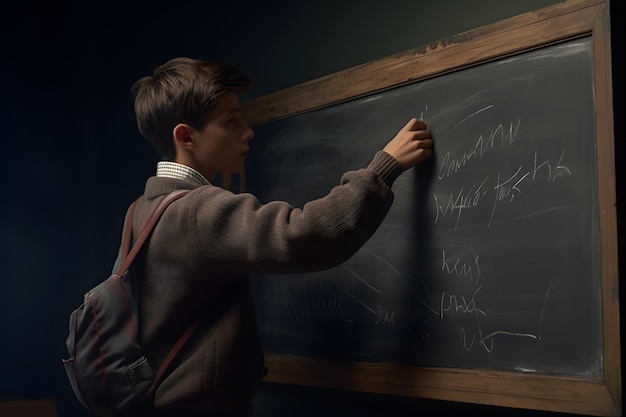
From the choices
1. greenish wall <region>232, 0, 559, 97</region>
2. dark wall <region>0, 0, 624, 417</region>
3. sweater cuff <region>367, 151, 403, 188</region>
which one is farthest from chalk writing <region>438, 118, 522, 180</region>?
dark wall <region>0, 0, 624, 417</region>

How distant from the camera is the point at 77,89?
2.94 m

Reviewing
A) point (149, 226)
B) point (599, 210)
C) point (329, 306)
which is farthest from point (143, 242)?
point (599, 210)

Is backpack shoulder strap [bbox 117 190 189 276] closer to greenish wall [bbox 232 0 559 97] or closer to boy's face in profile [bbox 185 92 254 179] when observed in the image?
boy's face in profile [bbox 185 92 254 179]

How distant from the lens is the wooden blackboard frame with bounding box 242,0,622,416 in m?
1.49

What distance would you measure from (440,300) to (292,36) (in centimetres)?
98

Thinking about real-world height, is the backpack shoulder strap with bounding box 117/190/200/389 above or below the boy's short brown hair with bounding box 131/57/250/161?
below

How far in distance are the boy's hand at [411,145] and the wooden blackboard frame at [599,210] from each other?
0.41 feet

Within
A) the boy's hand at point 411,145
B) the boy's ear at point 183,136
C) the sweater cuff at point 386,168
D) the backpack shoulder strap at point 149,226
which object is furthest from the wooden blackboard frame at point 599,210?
the backpack shoulder strap at point 149,226

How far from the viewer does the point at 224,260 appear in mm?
1691

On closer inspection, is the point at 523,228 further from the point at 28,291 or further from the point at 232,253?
the point at 28,291

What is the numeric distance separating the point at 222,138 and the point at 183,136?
9 cm

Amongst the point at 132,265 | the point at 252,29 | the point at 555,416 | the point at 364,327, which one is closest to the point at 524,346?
the point at 555,416

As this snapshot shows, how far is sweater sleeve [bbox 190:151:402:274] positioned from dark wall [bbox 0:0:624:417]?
2.60ft

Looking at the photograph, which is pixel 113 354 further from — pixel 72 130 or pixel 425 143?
pixel 72 130
